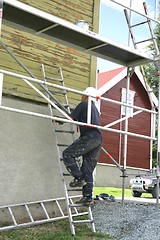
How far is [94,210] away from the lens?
8.39 meters

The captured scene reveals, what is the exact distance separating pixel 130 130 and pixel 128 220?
16.7 metres

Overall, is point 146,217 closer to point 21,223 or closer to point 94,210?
point 94,210

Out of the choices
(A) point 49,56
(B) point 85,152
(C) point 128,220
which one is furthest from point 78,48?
(C) point 128,220

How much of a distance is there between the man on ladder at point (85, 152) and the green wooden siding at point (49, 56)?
5.74ft

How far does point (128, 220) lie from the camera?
7.25 m

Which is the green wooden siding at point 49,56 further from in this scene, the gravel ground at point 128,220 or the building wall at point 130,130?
the building wall at point 130,130

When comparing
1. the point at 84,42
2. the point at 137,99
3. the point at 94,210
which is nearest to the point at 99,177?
the point at 137,99

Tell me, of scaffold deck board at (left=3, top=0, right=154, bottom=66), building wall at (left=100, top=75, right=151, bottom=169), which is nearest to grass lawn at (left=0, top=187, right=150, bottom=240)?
scaffold deck board at (left=3, top=0, right=154, bottom=66)

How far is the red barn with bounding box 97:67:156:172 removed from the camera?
2250 cm

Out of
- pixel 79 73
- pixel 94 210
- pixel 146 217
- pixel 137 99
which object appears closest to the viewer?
pixel 146 217

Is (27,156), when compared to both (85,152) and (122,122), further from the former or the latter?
(122,122)

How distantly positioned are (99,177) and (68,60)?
1320cm

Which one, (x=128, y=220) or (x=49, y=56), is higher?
(x=49, y=56)

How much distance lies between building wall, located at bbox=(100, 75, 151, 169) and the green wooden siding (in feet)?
42.4
